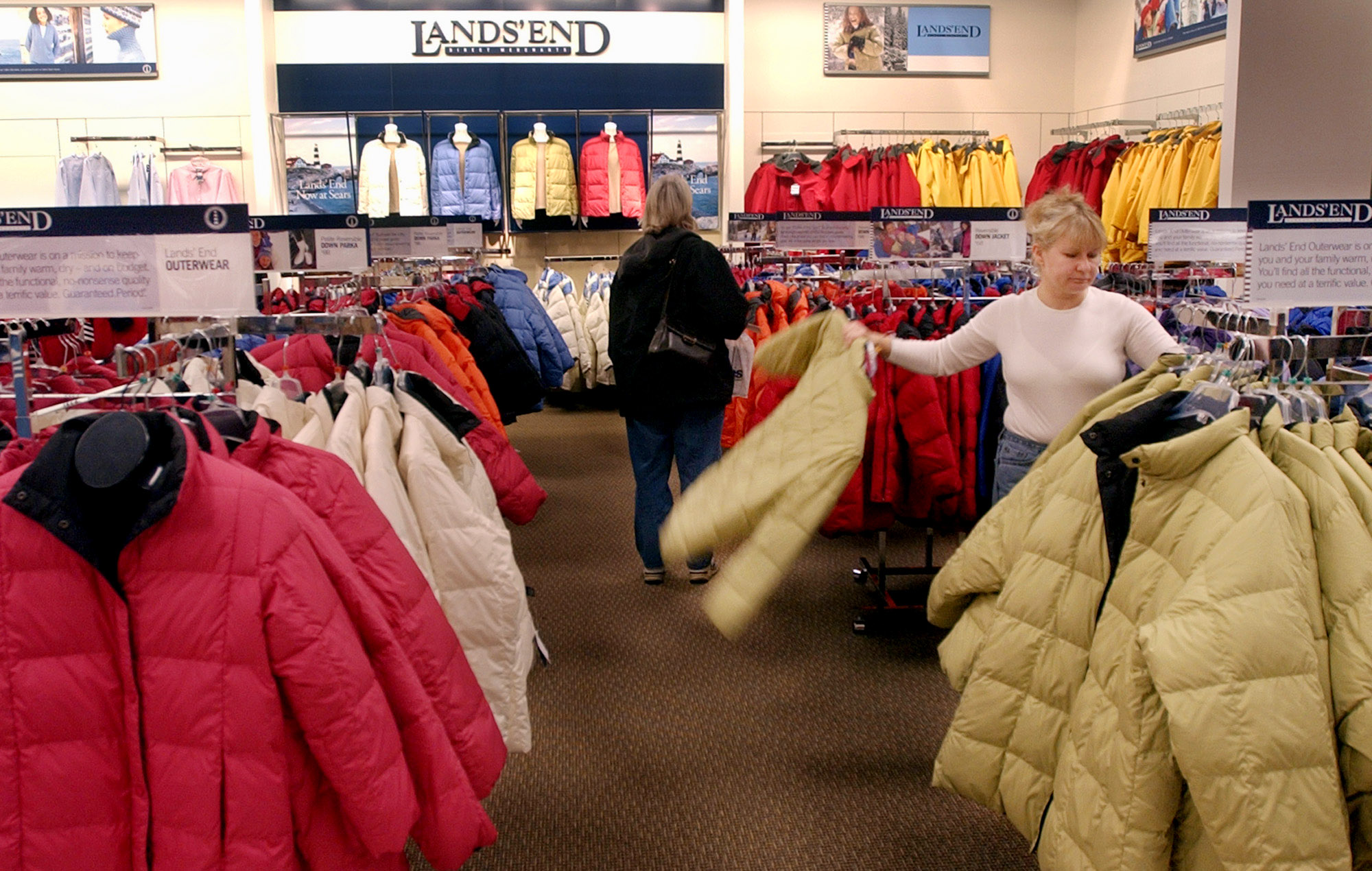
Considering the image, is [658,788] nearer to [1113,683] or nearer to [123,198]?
[1113,683]

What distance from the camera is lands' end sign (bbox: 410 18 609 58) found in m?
9.55

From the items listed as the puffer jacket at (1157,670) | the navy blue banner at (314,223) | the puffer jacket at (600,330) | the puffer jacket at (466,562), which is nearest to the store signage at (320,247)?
the navy blue banner at (314,223)

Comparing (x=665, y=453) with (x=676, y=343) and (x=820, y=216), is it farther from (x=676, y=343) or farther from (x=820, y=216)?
(x=820, y=216)

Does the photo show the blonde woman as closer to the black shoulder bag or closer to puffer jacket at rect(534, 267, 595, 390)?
puffer jacket at rect(534, 267, 595, 390)

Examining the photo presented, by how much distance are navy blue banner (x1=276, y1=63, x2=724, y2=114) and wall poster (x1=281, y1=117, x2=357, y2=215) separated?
153 mm

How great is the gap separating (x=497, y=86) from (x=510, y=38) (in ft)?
1.76

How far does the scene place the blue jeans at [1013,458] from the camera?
2.77 m

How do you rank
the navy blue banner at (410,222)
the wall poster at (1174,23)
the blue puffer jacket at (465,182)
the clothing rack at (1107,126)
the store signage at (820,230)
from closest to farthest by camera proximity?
1. the navy blue banner at (410,222)
2. the store signage at (820,230)
3. the wall poster at (1174,23)
4. the clothing rack at (1107,126)
5. the blue puffer jacket at (465,182)

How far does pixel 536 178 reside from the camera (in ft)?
30.2

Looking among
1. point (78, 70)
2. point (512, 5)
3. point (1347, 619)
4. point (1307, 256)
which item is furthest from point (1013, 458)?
point (78, 70)

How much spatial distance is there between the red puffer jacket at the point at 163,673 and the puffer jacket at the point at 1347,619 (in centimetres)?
123

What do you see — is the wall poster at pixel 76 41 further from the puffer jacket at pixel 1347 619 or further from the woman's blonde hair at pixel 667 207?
the puffer jacket at pixel 1347 619

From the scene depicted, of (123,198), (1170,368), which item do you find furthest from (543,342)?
(123,198)

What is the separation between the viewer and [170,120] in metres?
9.45
